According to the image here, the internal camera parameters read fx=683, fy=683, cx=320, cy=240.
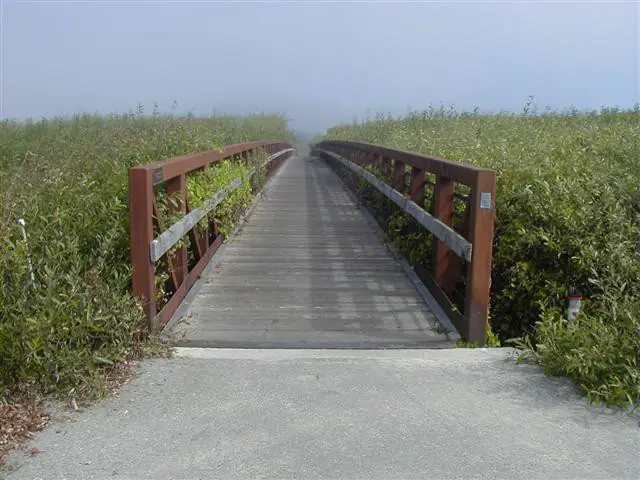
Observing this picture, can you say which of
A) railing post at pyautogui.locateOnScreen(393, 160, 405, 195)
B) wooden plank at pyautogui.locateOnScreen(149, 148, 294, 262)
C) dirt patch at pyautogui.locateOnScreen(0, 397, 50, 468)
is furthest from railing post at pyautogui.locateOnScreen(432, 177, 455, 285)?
Answer: dirt patch at pyautogui.locateOnScreen(0, 397, 50, 468)

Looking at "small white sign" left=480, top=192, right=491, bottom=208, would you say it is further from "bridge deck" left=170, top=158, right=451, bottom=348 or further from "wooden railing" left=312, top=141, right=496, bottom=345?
"bridge deck" left=170, top=158, right=451, bottom=348

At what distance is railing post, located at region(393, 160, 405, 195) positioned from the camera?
818 centimetres

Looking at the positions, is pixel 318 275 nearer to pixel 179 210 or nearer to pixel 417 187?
pixel 417 187

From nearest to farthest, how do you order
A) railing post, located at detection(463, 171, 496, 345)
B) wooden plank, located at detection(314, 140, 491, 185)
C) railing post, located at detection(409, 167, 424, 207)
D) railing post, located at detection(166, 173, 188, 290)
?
railing post, located at detection(463, 171, 496, 345) → wooden plank, located at detection(314, 140, 491, 185) → railing post, located at detection(166, 173, 188, 290) → railing post, located at detection(409, 167, 424, 207)

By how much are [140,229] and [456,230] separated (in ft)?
9.29

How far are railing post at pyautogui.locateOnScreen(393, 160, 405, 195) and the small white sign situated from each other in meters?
3.56

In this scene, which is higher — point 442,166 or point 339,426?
point 442,166

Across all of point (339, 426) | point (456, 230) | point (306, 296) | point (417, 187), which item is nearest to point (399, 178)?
point (417, 187)

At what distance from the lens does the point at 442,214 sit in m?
5.78

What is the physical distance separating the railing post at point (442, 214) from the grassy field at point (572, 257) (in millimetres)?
419

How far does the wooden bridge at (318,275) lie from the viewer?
15.3ft

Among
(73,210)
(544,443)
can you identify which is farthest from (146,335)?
(544,443)

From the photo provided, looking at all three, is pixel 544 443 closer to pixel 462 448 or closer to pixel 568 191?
pixel 462 448

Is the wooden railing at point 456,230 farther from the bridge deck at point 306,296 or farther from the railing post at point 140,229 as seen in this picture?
the railing post at point 140,229
